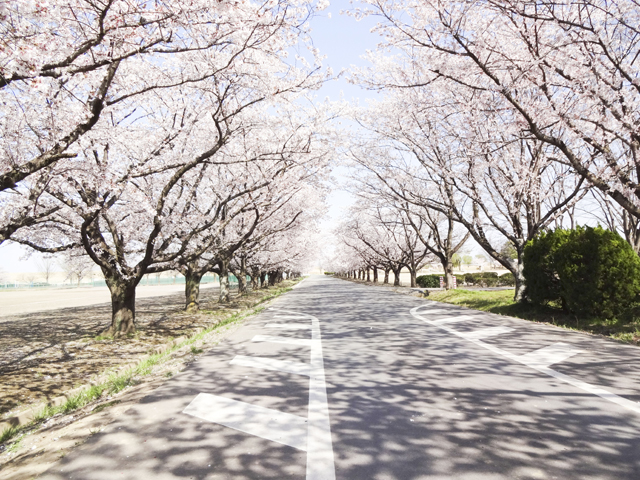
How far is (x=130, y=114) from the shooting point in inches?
423

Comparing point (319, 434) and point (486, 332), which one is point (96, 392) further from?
point (486, 332)

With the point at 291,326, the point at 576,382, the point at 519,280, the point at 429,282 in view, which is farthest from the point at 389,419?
the point at 429,282

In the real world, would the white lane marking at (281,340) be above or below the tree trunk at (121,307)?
below

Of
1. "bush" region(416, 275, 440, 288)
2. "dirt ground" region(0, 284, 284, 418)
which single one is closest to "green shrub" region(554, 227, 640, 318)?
"dirt ground" region(0, 284, 284, 418)

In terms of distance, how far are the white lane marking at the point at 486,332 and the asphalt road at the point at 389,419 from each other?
1.18 m

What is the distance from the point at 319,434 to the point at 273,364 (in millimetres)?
2876

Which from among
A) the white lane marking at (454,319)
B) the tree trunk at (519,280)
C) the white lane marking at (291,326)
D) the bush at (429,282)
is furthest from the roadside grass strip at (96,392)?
the bush at (429,282)

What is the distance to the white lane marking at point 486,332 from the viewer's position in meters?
8.10

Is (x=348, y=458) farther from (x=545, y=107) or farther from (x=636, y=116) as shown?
(x=636, y=116)

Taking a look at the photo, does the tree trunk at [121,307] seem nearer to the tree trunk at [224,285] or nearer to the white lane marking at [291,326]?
the white lane marking at [291,326]

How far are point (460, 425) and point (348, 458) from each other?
1207 millimetres

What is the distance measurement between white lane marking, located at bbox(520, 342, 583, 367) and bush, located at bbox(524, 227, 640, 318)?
10.1 feet

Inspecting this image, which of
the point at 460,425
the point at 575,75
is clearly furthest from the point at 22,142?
the point at 575,75

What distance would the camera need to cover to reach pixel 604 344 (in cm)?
686
